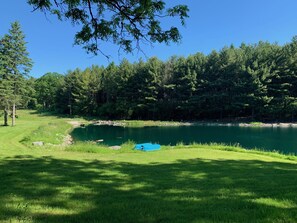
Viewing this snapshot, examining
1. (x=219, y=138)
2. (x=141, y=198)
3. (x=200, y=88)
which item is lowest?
(x=219, y=138)

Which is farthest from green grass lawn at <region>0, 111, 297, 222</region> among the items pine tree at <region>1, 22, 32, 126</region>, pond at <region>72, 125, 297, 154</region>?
pine tree at <region>1, 22, 32, 126</region>

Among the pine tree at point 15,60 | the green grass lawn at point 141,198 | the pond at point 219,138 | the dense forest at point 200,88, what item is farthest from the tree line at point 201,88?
the green grass lawn at point 141,198

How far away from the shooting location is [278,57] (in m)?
→ 47.5

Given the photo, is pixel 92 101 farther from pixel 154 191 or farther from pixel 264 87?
pixel 154 191

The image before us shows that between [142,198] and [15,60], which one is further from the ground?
[15,60]

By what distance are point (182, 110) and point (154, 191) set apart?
48085 millimetres

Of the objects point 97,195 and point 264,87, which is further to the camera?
point 264,87

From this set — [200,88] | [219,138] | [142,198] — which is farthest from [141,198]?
[200,88]

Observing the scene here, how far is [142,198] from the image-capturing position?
14.5 ft

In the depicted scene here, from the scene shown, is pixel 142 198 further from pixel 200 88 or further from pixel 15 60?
pixel 200 88

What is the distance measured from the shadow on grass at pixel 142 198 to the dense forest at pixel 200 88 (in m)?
34.2

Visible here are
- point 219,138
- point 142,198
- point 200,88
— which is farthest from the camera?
point 200,88

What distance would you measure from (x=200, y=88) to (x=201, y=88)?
194mm

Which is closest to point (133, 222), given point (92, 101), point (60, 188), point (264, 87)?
point (60, 188)
